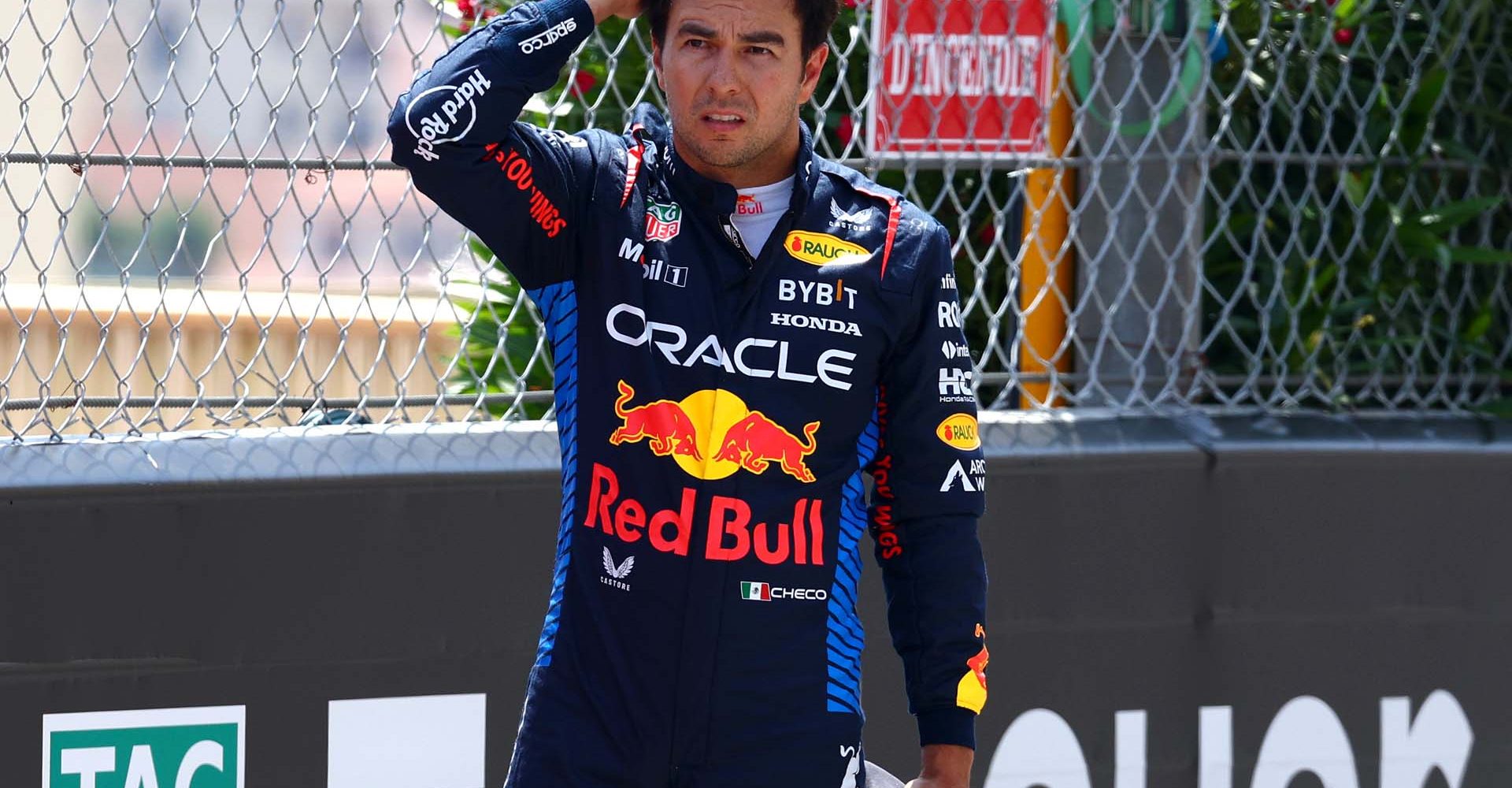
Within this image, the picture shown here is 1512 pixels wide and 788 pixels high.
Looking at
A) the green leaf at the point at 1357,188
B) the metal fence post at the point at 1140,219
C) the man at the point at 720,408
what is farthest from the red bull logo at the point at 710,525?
the green leaf at the point at 1357,188

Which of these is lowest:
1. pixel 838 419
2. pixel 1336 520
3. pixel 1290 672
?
pixel 1290 672

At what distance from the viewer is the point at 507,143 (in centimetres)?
225

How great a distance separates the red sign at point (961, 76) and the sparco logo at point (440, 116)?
1.35 m

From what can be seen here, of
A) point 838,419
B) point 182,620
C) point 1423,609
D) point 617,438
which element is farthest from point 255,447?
point 1423,609

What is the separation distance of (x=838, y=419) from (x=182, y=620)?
4.52 feet

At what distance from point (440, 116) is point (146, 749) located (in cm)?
143

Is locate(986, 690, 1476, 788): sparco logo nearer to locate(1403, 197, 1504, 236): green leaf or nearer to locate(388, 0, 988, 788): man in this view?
locate(1403, 197, 1504, 236): green leaf

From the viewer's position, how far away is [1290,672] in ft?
11.8

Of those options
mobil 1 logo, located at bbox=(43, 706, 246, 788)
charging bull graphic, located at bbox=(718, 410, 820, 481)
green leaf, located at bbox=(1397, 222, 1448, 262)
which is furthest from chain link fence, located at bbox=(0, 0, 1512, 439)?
charging bull graphic, located at bbox=(718, 410, 820, 481)

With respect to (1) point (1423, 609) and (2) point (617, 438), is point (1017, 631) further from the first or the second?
(2) point (617, 438)

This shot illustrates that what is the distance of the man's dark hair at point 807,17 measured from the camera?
235cm

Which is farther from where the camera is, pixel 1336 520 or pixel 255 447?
pixel 1336 520

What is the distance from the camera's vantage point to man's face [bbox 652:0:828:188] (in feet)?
7.47

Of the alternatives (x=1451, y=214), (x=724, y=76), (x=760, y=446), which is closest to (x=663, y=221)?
(x=724, y=76)
